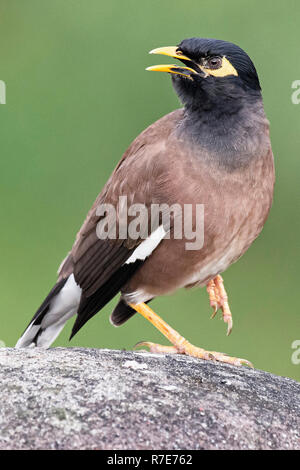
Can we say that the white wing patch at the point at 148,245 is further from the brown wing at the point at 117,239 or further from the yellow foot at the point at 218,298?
the yellow foot at the point at 218,298

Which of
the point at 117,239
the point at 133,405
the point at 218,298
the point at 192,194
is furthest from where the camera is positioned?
the point at 218,298

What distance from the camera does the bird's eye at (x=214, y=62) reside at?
4.38 meters

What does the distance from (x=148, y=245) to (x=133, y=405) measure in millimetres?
1296

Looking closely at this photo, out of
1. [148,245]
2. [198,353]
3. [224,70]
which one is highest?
[224,70]

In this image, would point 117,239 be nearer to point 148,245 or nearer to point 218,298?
point 148,245

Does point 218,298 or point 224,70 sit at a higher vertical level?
point 224,70

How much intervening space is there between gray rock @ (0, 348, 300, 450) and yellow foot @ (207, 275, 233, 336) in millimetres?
803

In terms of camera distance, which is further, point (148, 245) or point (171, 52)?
point (148, 245)

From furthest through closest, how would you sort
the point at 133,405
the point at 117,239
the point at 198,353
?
the point at 117,239 → the point at 198,353 → the point at 133,405

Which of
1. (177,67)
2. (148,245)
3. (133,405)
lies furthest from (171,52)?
(133,405)

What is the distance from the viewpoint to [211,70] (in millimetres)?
4391

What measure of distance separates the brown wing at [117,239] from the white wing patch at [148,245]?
0.03m

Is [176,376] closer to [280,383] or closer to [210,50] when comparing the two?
[280,383]

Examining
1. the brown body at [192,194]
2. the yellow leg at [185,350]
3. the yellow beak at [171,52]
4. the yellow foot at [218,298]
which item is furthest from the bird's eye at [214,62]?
the yellow leg at [185,350]
